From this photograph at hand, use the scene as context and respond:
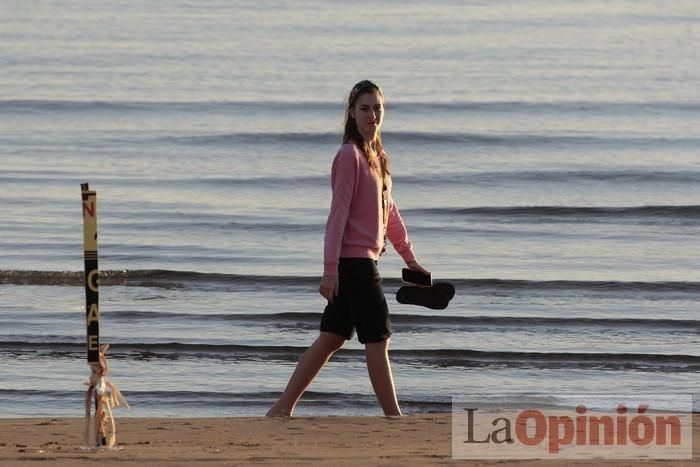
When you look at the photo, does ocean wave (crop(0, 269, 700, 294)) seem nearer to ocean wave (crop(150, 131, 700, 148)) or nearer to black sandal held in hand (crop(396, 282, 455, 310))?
black sandal held in hand (crop(396, 282, 455, 310))

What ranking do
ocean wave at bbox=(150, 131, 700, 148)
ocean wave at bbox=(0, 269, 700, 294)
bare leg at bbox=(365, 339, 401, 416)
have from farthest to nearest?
ocean wave at bbox=(150, 131, 700, 148) < ocean wave at bbox=(0, 269, 700, 294) < bare leg at bbox=(365, 339, 401, 416)

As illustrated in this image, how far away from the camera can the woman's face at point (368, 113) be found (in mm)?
7121

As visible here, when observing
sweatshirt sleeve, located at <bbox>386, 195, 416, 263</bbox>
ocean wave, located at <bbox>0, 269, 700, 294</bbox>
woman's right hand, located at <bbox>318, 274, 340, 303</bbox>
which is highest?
ocean wave, located at <bbox>0, 269, 700, 294</bbox>

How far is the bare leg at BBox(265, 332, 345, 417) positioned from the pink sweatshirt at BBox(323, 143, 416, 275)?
1.53ft

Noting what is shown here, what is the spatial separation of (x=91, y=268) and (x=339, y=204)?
4.72 feet

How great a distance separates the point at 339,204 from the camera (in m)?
7.06

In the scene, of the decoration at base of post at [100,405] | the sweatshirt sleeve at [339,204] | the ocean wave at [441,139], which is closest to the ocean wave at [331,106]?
the ocean wave at [441,139]

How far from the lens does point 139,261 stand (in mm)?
13977

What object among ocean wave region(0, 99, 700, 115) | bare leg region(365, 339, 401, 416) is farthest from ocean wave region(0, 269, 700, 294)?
ocean wave region(0, 99, 700, 115)

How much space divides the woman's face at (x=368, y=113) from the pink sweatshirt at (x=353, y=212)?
10 centimetres

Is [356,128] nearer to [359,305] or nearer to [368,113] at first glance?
[368,113]

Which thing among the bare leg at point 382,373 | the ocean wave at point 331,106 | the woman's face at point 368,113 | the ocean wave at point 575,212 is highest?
the ocean wave at point 331,106

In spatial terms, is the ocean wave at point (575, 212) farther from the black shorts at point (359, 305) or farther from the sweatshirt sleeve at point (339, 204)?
the sweatshirt sleeve at point (339, 204)

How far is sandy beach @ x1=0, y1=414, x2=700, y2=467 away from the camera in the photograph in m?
6.20
